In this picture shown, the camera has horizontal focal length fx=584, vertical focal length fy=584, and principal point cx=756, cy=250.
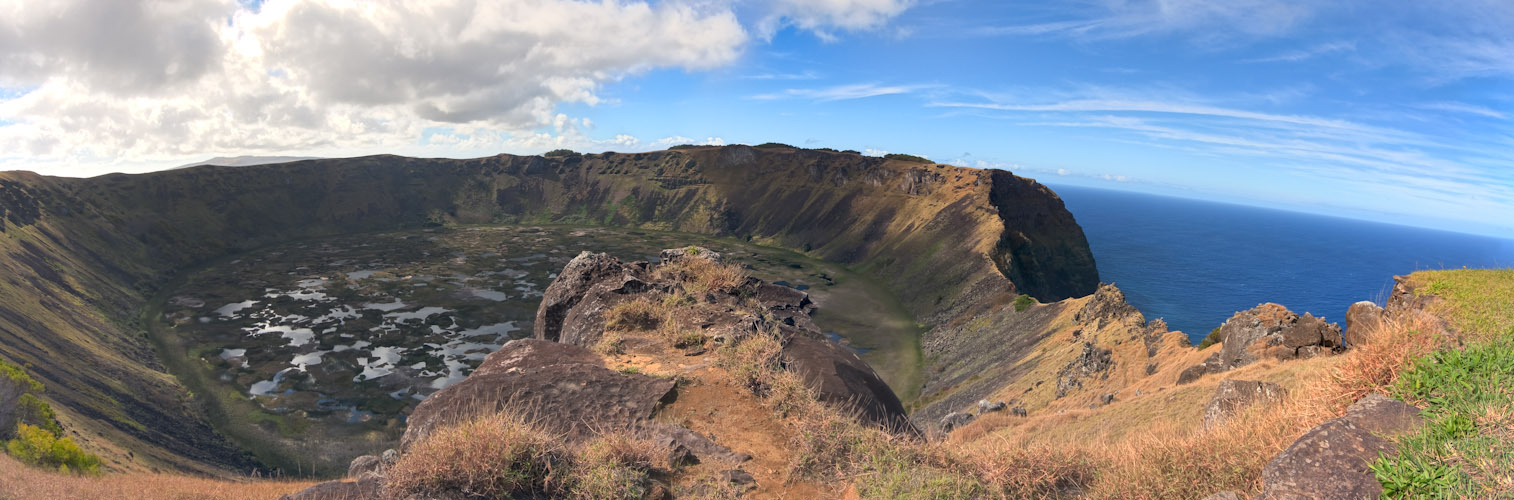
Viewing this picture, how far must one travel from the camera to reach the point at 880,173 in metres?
136

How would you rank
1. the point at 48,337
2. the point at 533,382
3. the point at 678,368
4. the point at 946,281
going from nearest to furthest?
the point at 533,382 < the point at 678,368 < the point at 48,337 < the point at 946,281

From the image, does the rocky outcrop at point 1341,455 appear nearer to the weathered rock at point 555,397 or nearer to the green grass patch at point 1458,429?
the green grass patch at point 1458,429

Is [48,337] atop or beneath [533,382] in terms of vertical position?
beneath

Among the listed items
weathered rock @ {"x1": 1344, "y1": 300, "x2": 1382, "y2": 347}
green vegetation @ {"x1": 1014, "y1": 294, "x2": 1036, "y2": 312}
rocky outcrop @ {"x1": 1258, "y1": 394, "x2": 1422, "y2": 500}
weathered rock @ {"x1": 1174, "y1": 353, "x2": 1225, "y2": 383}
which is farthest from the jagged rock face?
green vegetation @ {"x1": 1014, "y1": 294, "x2": 1036, "y2": 312}

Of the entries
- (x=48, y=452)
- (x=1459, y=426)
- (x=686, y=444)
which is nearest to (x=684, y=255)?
(x=686, y=444)

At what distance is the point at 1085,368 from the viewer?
35.1 meters

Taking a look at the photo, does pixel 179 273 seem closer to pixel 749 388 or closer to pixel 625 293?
pixel 625 293

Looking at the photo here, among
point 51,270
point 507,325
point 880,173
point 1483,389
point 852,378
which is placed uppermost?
point 880,173

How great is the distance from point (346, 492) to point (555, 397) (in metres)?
3.84

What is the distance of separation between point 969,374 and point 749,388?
146 feet

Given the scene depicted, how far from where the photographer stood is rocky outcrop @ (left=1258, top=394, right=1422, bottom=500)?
5000mm

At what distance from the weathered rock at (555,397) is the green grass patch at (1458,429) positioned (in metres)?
8.49

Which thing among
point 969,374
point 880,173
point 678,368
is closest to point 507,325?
point 969,374

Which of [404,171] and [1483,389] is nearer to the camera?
[1483,389]
